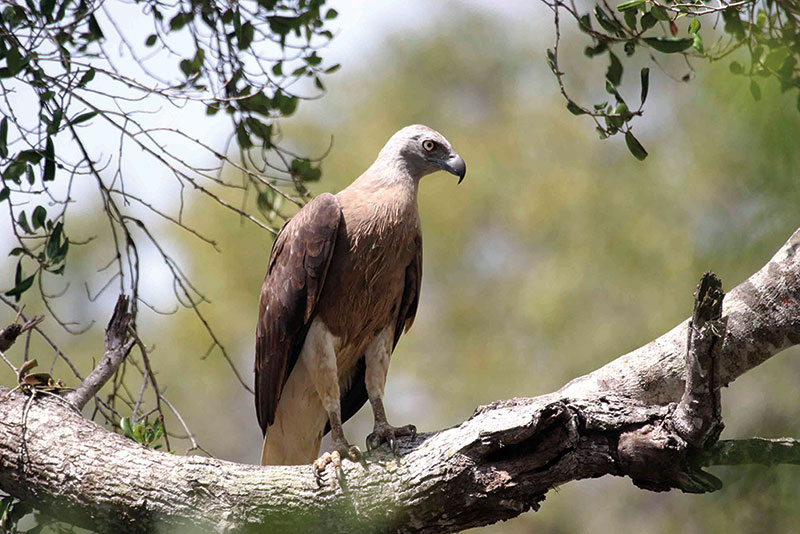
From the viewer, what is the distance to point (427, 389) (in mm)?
12734

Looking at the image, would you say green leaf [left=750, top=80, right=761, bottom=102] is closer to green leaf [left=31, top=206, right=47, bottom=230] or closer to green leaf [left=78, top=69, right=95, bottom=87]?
green leaf [left=78, top=69, right=95, bottom=87]

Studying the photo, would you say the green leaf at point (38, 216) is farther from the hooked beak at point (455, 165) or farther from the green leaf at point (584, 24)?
the green leaf at point (584, 24)

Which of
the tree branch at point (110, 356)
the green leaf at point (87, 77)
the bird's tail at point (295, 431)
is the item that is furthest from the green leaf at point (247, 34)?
the bird's tail at point (295, 431)

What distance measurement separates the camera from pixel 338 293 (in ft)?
12.4

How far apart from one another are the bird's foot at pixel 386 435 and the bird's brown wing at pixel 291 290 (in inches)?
24.6

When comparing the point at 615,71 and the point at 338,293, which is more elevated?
the point at 615,71

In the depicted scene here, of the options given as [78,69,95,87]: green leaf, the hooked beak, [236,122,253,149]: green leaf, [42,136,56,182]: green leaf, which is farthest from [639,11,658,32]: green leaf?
[42,136,56,182]: green leaf

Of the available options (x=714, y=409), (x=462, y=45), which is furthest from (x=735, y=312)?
(x=462, y=45)

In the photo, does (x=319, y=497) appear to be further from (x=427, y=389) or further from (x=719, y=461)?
(x=427, y=389)

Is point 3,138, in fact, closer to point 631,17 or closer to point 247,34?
point 247,34

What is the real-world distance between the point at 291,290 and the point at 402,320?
0.67 m

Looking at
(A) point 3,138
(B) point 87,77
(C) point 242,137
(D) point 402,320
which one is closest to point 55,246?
(A) point 3,138

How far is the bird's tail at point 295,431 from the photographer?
13.6 feet

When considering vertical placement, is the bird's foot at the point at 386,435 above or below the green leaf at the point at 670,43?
below
